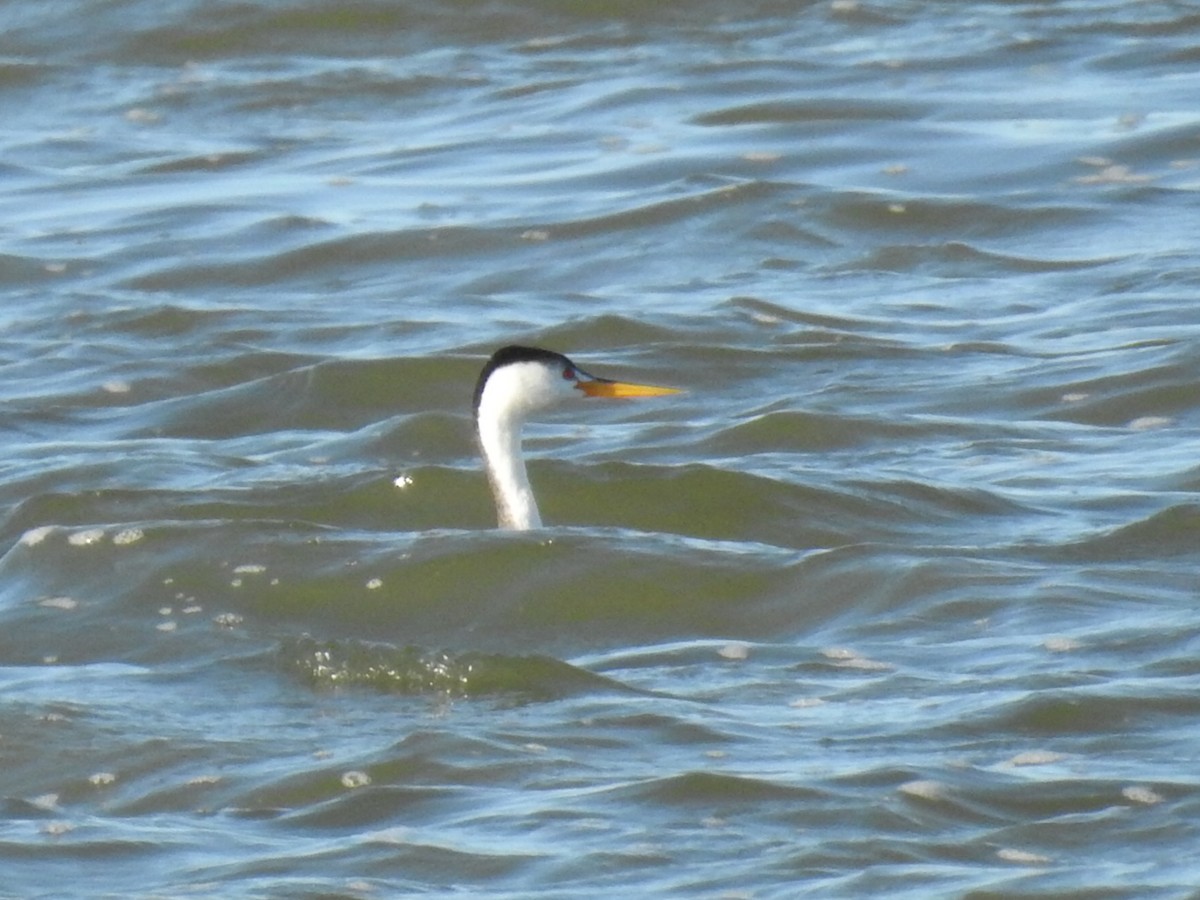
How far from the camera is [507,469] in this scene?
35.3 ft

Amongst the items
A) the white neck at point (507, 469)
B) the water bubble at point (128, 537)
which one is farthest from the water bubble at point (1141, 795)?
the water bubble at point (128, 537)

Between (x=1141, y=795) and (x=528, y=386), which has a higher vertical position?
(x=528, y=386)

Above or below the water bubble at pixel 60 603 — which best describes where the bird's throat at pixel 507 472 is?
above

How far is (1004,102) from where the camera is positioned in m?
18.6

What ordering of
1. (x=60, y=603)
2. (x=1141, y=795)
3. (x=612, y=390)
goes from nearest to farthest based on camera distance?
1. (x=1141, y=795)
2. (x=60, y=603)
3. (x=612, y=390)

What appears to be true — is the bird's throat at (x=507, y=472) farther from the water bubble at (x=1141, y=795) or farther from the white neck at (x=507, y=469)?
the water bubble at (x=1141, y=795)

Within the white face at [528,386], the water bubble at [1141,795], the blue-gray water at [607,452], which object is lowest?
the water bubble at [1141,795]

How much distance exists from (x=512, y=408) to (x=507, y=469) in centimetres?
22

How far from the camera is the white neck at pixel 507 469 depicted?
1073cm

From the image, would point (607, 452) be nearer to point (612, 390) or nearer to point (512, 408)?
point (612, 390)

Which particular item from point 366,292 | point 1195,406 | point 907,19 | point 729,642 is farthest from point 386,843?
point 907,19

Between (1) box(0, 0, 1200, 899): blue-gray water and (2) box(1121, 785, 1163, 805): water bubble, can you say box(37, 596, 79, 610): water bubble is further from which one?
(2) box(1121, 785, 1163, 805): water bubble

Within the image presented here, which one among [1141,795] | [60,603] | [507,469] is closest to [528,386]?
[507,469]

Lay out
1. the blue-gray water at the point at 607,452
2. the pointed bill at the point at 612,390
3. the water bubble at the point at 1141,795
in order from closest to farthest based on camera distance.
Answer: the water bubble at the point at 1141,795 < the blue-gray water at the point at 607,452 < the pointed bill at the point at 612,390
